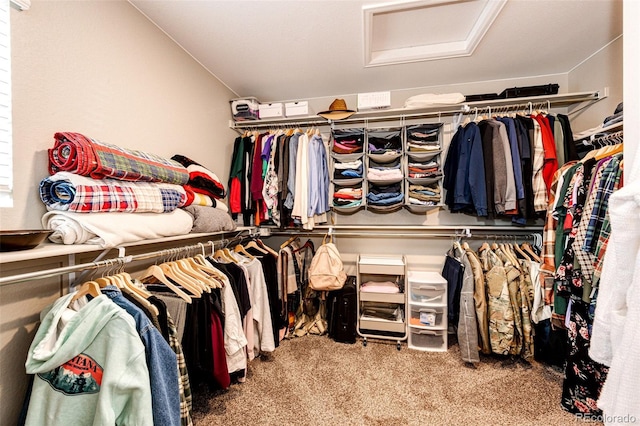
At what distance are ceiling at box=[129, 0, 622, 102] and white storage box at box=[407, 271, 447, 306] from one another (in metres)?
1.86

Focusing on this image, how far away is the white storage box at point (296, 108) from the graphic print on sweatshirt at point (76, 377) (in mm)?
2253

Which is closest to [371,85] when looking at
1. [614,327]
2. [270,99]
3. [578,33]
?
[270,99]

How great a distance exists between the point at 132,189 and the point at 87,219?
0.24 m

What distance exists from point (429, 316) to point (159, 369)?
6.35 ft

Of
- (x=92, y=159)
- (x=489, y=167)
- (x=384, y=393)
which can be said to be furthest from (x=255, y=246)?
(x=489, y=167)

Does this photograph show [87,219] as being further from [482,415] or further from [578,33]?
[578,33]

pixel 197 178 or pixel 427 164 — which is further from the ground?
pixel 427 164

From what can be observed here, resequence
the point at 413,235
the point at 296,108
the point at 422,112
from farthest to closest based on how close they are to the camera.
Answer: the point at 413,235 → the point at 296,108 → the point at 422,112

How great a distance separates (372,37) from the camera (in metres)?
1.92

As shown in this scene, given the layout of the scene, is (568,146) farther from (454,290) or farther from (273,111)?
(273,111)

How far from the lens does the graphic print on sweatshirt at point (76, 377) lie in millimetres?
862

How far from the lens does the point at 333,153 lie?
2.52 m

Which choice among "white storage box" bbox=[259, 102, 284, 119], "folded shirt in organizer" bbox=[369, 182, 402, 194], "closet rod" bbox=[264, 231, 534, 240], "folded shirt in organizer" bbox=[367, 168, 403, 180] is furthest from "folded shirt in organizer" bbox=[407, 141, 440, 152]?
"white storage box" bbox=[259, 102, 284, 119]

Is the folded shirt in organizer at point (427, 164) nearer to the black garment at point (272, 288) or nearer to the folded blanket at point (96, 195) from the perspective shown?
the black garment at point (272, 288)
